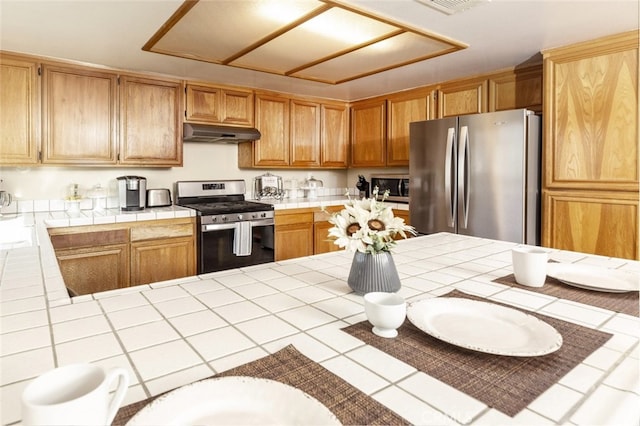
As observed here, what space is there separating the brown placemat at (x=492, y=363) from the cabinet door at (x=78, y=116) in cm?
306

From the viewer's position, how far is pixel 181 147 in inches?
140

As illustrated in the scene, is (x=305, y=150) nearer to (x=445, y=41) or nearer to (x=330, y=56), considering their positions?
(x=330, y=56)

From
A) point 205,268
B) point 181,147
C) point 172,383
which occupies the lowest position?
point 205,268

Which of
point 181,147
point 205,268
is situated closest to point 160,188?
point 181,147

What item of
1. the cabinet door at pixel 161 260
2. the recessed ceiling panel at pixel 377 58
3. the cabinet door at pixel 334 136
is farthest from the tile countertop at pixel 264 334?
the cabinet door at pixel 334 136

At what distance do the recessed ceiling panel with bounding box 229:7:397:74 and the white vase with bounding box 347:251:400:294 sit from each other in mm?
1481

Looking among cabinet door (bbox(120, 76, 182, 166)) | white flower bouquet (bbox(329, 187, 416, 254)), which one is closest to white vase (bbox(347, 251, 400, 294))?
white flower bouquet (bbox(329, 187, 416, 254))

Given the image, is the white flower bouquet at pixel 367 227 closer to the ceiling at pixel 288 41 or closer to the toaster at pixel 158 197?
the ceiling at pixel 288 41

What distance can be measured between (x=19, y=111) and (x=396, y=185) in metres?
3.34

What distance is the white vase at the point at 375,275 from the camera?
3.67 ft

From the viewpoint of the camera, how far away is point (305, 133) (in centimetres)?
441

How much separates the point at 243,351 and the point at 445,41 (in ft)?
8.17

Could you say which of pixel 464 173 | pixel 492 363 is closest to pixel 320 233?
pixel 464 173

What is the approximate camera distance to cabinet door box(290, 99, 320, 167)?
431 cm
